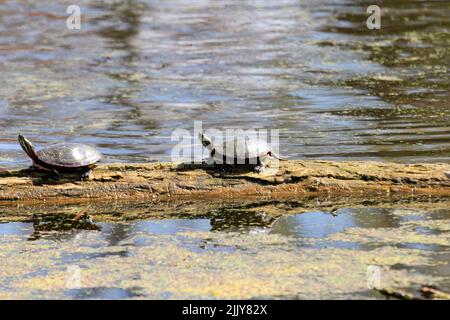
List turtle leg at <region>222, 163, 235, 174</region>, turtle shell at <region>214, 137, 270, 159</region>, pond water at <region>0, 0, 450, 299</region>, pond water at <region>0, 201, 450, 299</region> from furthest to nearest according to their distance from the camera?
turtle leg at <region>222, 163, 235, 174</region>, turtle shell at <region>214, 137, 270, 159</region>, pond water at <region>0, 0, 450, 299</region>, pond water at <region>0, 201, 450, 299</region>

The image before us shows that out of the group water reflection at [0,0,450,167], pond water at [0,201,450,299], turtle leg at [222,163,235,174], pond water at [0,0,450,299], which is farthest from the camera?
water reflection at [0,0,450,167]

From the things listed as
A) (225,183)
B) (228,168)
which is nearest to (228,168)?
(228,168)

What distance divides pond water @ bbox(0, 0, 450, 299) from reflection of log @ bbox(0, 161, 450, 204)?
0.47 feet

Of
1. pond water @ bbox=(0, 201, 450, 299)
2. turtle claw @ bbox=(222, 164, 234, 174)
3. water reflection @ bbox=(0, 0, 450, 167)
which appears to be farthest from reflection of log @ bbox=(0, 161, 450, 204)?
water reflection @ bbox=(0, 0, 450, 167)

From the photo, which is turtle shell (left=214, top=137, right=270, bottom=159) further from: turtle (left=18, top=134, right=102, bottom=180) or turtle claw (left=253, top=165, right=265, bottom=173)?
turtle (left=18, top=134, right=102, bottom=180)

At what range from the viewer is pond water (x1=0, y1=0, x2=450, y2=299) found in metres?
4.64

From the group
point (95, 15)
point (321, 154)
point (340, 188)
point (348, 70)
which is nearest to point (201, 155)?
point (321, 154)

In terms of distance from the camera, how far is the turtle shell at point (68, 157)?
18.5 feet

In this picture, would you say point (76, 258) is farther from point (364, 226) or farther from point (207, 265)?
point (364, 226)

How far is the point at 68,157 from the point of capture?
5.69m

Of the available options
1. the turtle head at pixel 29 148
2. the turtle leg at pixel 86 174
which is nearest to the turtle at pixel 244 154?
the turtle leg at pixel 86 174

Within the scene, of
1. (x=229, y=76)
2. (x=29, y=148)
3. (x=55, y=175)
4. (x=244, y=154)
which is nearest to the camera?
(x=244, y=154)

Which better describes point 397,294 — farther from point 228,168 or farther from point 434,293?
point 228,168

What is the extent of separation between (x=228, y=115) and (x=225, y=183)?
3.52 meters
